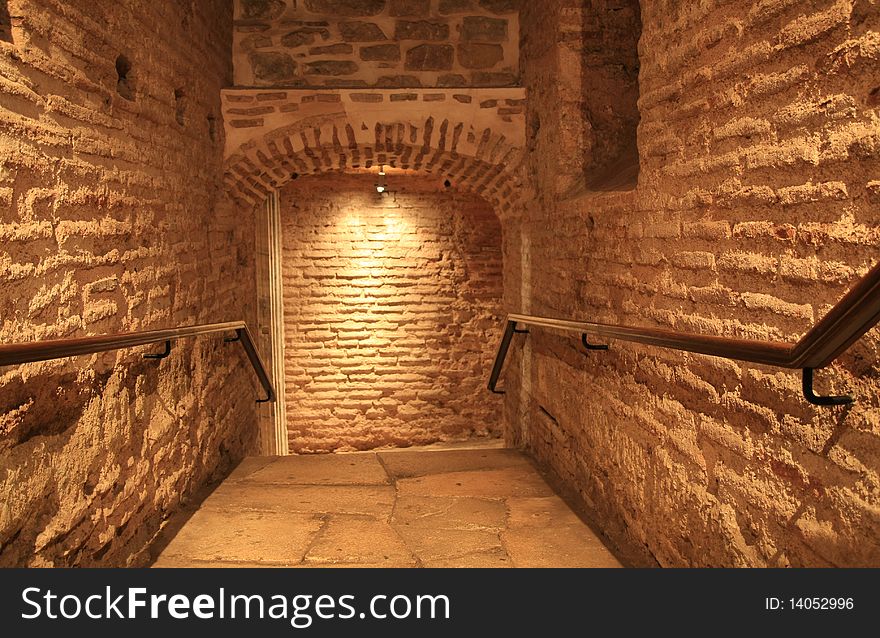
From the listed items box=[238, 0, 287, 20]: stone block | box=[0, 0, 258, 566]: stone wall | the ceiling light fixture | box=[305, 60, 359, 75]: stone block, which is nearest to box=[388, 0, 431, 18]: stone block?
box=[305, 60, 359, 75]: stone block

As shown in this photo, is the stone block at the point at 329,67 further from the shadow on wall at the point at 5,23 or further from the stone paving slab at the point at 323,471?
the shadow on wall at the point at 5,23

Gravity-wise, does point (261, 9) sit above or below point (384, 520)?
above

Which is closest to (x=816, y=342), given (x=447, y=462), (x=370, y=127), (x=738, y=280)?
(x=738, y=280)

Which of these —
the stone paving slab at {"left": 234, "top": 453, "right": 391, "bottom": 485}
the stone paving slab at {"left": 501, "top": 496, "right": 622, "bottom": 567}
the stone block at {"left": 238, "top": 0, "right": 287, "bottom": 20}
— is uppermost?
the stone block at {"left": 238, "top": 0, "right": 287, "bottom": 20}

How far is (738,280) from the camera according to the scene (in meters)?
2.26

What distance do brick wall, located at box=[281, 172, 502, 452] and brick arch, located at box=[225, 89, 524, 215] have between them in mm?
2450

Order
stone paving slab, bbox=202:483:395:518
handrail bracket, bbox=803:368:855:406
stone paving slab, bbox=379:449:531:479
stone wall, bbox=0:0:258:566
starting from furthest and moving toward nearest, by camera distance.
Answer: stone paving slab, bbox=379:449:531:479
stone paving slab, bbox=202:483:395:518
stone wall, bbox=0:0:258:566
handrail bracket, bbox=803:368:855:406

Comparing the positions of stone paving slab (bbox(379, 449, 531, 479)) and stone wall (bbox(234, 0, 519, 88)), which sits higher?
stone wall (bbox(234, 0, 519, 88))

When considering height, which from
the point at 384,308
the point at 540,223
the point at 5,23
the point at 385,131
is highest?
the point at 385,131

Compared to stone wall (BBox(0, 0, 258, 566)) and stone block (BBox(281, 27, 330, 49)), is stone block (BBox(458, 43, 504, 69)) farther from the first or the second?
stone wall (BBox(0, 0, 258, 566))

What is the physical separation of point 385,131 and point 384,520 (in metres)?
2.58

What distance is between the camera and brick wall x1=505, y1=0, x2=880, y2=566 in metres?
1.76

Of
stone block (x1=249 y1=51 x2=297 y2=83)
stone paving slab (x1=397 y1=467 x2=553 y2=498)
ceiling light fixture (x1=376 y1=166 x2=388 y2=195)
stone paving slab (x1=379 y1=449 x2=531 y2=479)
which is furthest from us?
ceiling light fixture (x1=376 y1=166 x2=388 y2=195)

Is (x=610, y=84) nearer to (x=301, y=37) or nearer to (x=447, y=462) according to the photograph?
(x=301, y=37)
